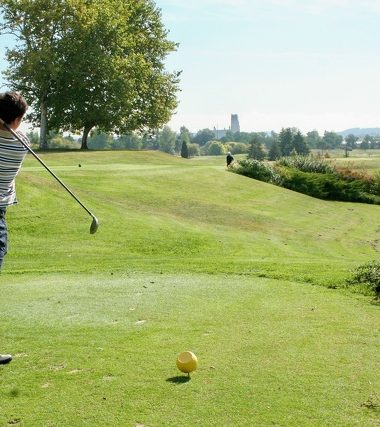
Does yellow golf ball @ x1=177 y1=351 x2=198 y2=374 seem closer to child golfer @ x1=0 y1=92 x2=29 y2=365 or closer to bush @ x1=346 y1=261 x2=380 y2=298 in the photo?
child golfer @ x1=0 y1=92 x2=29 y2=365

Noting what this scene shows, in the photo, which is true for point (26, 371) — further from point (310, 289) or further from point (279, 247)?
point (279, 247)

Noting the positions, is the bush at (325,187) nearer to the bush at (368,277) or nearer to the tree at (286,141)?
the bush at (368,277)

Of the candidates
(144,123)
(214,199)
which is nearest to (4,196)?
(214,199)

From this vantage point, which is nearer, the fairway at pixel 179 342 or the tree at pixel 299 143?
the fairway at pixel 179 342

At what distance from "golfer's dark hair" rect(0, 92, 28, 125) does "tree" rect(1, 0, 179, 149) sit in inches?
1900

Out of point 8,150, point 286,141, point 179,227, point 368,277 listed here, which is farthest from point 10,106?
point 286,141

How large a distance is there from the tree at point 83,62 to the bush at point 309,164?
16135 mm

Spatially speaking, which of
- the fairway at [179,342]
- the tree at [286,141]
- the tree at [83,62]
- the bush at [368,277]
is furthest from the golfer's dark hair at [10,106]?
the tree at [286,141]

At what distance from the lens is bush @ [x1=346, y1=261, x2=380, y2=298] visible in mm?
10375

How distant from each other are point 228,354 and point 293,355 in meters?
0.65

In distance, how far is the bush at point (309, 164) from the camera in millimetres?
53781

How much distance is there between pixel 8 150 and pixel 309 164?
4997 centimetres

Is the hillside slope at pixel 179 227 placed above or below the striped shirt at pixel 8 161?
below

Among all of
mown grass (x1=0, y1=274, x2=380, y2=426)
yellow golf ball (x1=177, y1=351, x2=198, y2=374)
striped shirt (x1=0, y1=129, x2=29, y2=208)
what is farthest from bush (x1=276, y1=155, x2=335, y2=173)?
yellow golf ball (x1=177, y1=351, x2=198, y2=374)
